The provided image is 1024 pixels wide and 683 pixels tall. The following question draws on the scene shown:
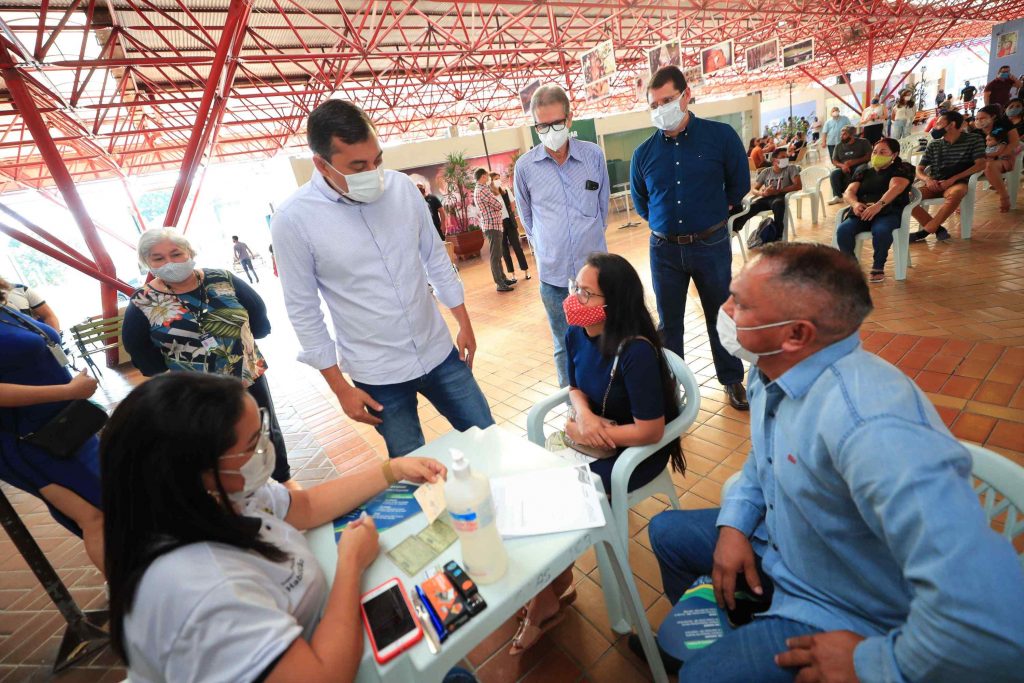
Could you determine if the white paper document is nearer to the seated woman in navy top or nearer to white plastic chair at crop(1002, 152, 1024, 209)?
the seated woman in navy top

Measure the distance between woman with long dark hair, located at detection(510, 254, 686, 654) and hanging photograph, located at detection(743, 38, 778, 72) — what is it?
9.79 meters

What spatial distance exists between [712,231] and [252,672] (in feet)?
8.41

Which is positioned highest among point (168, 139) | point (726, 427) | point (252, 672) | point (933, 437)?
point (168, 139)

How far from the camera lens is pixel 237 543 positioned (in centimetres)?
85

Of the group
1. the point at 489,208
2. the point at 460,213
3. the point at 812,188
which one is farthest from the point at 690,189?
the point at 460,213

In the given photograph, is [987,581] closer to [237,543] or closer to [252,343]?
[237,543]

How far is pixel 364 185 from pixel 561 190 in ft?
4.34

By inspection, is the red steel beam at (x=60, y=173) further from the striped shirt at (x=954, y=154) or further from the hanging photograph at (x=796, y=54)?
the hanging photograph at (x=796, y=54)

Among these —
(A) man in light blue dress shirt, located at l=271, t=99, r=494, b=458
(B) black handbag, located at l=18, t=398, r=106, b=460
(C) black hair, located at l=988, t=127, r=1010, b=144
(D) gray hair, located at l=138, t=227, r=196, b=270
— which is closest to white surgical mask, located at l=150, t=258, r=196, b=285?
(D) gray hair, located at l=138, t=227, r=196, b=270

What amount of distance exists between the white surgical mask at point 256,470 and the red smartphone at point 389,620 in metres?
0.33

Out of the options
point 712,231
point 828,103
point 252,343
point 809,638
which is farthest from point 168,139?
point 828,103

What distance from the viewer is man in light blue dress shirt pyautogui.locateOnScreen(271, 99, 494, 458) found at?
1.58 m

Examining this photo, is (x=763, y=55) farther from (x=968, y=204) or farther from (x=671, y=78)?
(x=671, y=78)

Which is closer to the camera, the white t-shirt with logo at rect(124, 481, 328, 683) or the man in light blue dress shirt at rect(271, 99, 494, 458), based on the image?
the white t-shirt with logo at rect(124, 481, 328, 683)
